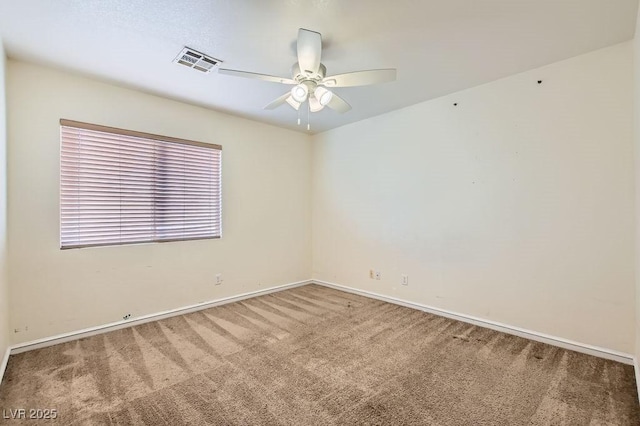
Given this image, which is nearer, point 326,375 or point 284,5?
point 284,5

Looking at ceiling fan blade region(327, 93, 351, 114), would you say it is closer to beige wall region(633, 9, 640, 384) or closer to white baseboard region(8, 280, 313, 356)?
beige wall region(633, 9, 640, 384)

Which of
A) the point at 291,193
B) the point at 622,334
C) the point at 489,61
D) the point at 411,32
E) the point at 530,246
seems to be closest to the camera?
the point at 411,32

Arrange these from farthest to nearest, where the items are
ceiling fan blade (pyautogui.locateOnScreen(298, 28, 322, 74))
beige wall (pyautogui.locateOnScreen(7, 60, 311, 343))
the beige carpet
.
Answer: beige wall (pyautogui.locateOnScreen(7, 60, 311, 343)) < ceiling fan blade (pyautogui.locateOnScreen(298, 28, 322, 74)) < the beige carpet

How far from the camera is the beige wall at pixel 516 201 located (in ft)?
7.61

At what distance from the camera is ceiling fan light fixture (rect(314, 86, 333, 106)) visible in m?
2.21

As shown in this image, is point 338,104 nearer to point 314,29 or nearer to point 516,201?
point 314,29

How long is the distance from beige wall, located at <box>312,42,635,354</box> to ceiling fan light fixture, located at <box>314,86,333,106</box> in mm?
1696

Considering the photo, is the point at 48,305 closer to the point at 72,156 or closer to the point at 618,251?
the point at 72,156

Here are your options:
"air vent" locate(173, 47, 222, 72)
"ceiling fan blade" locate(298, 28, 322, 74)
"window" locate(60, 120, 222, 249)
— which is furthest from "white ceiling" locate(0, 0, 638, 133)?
"window" locate(60, 120, 222, 249)

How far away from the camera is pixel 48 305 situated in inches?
103

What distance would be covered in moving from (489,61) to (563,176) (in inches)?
47.5

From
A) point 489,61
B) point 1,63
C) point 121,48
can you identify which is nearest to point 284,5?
point 121,48

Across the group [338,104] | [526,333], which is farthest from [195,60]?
[526,333]

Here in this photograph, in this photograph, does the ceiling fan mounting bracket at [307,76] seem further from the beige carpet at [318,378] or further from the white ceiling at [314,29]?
the beige carpet at [318,378]
